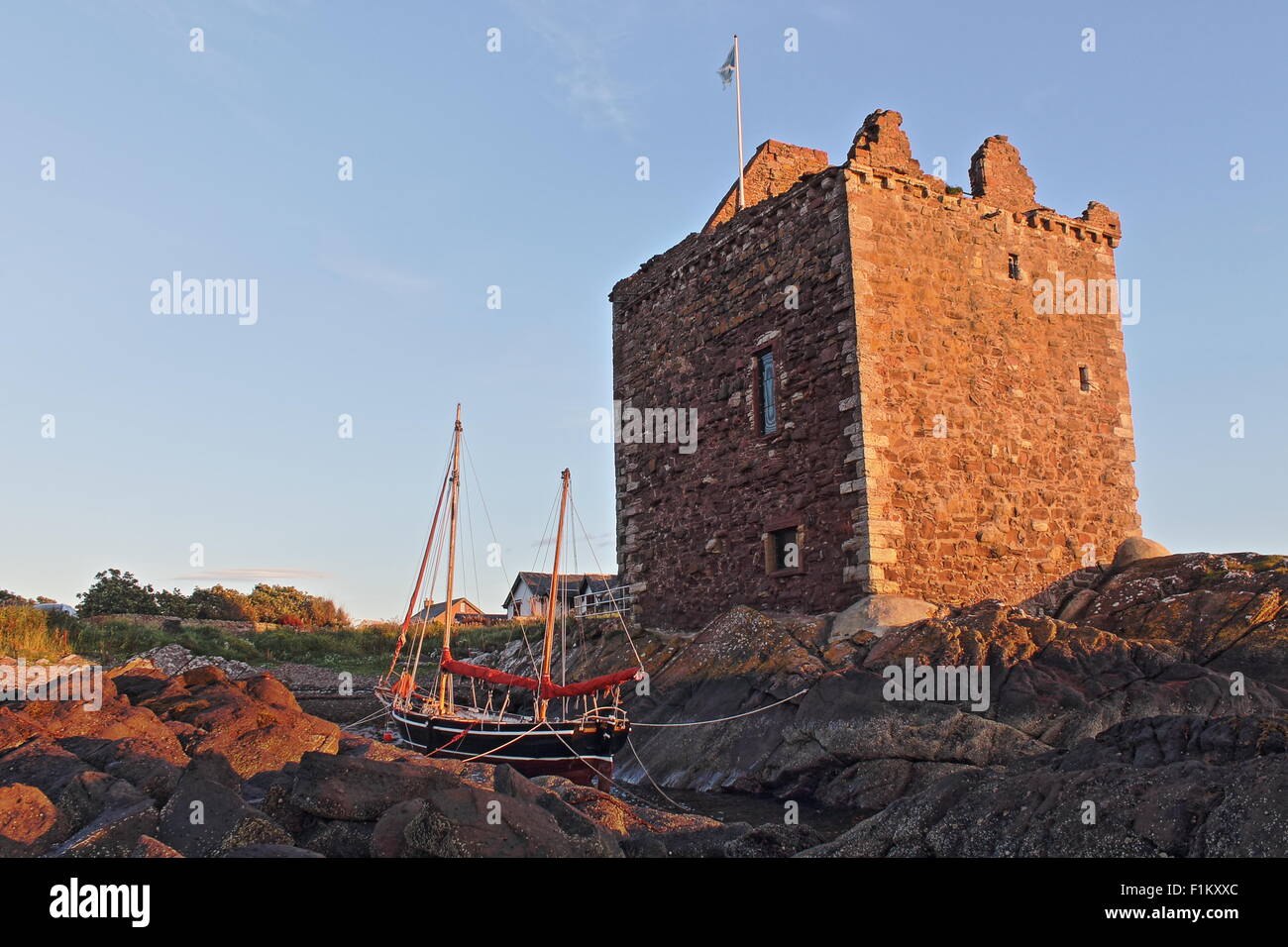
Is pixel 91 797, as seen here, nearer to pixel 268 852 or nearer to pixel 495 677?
pixel 268 852

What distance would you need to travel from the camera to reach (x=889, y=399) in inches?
704

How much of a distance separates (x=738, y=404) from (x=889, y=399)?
3.57 m

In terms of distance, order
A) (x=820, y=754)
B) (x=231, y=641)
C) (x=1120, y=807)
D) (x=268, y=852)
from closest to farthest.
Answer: (x=1120, y=807)
(x=268, y=852)
(x=820, y=754)
(x=231, y=641)

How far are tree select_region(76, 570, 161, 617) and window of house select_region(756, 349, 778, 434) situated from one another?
33.0 metres

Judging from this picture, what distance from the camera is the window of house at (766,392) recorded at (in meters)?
19.7

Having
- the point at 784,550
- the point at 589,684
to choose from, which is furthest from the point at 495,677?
the point at 784,550

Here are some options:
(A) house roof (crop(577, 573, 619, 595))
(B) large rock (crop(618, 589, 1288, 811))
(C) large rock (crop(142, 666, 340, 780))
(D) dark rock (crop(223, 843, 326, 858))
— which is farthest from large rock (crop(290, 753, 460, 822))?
(A) house roof (crop(577, 573, 619, 595))

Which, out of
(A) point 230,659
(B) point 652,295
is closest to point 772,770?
(B) point 652,295

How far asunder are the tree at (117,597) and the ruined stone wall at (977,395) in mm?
35813

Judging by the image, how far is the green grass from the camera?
89.7 feet
